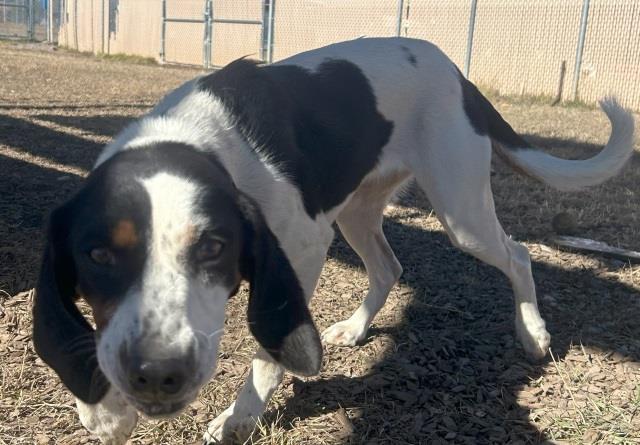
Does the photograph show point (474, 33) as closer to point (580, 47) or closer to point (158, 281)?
point (580, 47)

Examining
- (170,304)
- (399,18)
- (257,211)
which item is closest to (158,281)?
(170,304)

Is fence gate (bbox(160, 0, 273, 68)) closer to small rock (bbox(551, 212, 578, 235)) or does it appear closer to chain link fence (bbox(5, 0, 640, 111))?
chain link fence (bbox(5, 0, 640, 111))

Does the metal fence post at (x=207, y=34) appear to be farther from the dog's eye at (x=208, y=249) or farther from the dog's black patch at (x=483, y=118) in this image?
the dog's eye at (x=208, y=249)

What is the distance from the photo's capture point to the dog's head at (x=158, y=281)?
5.97ft

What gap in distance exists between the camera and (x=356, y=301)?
3.96 m

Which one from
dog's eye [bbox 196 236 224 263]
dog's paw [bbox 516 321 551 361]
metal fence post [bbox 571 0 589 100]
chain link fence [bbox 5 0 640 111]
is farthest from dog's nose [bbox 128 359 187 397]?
metal fence post [bbox 571 0 589 100]

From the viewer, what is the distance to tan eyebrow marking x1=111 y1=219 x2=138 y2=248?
1914 millimetres

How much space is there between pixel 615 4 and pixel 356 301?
431 inches

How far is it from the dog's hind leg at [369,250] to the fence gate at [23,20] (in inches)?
1149

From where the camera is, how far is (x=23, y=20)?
3144cm

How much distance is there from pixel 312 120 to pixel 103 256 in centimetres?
121

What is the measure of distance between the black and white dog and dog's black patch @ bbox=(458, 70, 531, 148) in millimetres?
11

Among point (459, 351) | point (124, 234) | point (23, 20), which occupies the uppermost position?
point (124, 234)

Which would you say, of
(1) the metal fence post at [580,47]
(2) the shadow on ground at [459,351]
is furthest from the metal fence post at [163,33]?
(2) the shadow on ground at [459,351]
